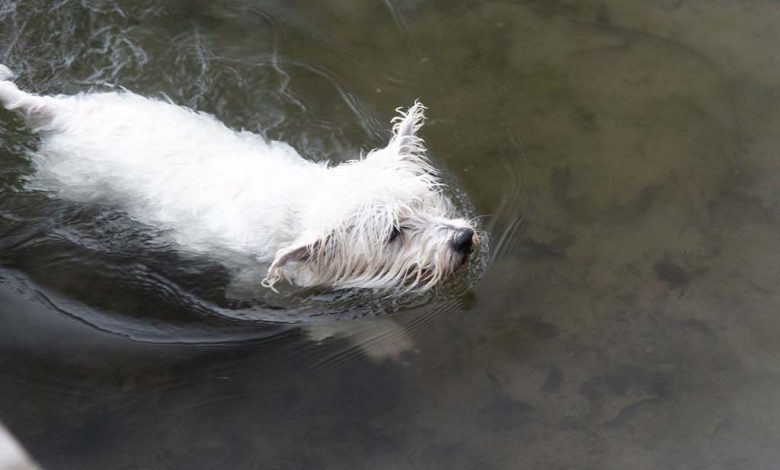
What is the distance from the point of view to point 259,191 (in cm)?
560

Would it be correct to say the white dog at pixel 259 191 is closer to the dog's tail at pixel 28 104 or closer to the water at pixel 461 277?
the dog's tail at pixel 28 104

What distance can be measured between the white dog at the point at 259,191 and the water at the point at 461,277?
0.40 m

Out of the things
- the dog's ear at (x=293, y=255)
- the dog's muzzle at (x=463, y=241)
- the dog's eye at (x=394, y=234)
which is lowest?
the dog's ear at (x=293, y=255)

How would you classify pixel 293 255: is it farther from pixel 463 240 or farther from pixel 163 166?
pixel 163 166

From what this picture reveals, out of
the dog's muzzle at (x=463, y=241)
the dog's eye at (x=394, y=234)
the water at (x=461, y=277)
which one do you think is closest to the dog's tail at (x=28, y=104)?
the water at (x=461, y=277)

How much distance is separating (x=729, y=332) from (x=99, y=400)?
167 inches

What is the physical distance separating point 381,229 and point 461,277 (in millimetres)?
932

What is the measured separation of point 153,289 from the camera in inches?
241

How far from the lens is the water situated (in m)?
5.21

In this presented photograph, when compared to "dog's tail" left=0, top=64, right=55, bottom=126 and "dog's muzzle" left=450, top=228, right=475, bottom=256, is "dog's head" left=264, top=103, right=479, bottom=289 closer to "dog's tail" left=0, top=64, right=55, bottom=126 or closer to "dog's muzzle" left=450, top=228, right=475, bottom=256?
"dog's muzzle" left=450, top=228, right=475, bottom=256

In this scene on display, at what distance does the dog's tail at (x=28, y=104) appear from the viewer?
576 cm

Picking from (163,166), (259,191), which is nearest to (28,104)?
(163,166)

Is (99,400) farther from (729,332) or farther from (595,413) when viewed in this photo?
(729,332)

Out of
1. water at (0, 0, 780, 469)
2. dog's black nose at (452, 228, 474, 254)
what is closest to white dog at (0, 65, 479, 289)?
dog's black nose at (452, 228, 474, 254)
